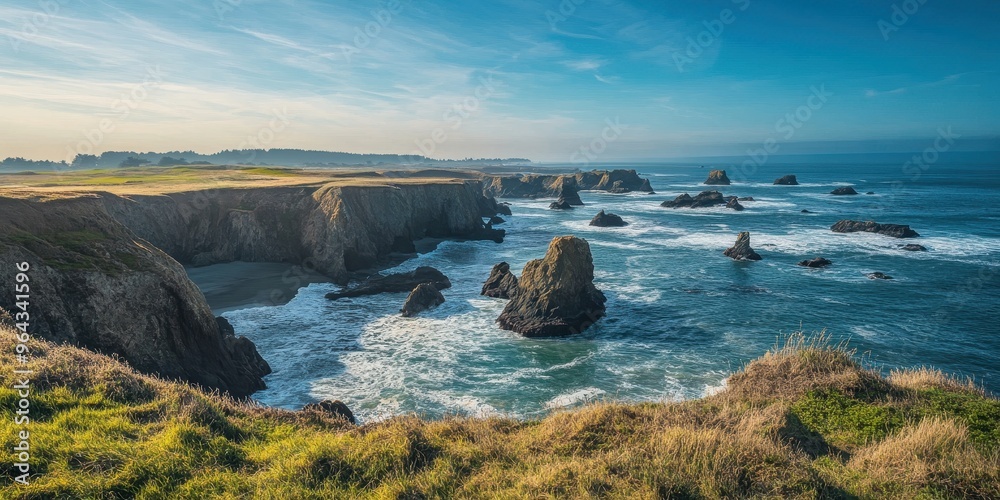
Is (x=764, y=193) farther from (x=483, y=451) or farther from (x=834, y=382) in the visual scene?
(x=483, y=451)

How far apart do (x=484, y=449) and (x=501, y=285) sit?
30155mm

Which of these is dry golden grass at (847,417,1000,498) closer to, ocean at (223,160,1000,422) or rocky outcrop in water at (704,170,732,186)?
ocean at (223,160,1000,422)

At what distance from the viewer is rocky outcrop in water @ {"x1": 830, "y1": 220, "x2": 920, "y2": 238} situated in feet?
202

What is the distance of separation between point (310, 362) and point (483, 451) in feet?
64.5

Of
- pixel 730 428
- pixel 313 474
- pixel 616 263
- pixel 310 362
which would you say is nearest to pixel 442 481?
pixel 313 474

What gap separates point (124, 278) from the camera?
19.3 metres

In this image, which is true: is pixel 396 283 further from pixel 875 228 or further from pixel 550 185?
pixel 550 185

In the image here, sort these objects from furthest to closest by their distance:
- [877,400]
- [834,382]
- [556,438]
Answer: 1. [834,382]
2. [877,400]
3. [556,438]

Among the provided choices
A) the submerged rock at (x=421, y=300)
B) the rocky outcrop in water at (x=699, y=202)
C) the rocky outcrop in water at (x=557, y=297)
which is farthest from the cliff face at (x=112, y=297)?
the rocky outcrop in water at (x=699, y=202)

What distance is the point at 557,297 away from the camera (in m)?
32.1

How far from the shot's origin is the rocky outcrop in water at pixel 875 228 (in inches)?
2422

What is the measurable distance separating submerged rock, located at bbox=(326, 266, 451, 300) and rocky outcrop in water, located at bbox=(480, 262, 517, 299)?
13.1 feet

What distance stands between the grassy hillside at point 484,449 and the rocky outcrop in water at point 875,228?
64.5 meters

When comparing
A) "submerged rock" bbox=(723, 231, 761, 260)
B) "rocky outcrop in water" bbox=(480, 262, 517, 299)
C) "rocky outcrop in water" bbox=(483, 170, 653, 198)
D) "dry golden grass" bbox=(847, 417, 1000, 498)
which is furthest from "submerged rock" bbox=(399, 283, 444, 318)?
"rocky outcrop in water" bbox=(483, 170, 653, 198)
